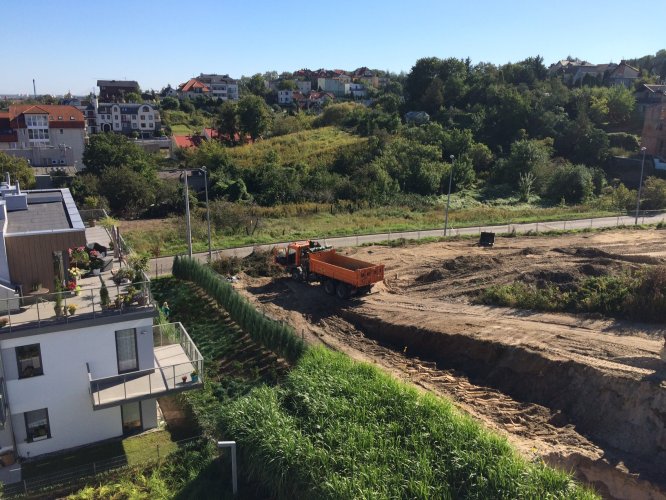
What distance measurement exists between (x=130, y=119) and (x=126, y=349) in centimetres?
8809

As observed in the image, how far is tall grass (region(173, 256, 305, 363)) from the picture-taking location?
1909 cm

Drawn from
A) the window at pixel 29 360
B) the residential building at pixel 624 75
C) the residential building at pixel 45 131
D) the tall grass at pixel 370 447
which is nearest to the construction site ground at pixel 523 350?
the tall grass at pixel 370 447

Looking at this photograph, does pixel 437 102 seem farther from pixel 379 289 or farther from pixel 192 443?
pixel 192 443

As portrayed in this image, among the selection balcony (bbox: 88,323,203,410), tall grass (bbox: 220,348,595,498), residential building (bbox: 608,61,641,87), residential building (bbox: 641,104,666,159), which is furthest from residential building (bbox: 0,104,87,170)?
residential building (bbox: 608,61,641,87)

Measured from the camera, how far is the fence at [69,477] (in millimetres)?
13500

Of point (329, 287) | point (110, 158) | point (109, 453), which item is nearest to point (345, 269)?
point (329, 287)

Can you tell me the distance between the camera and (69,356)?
14609 mm

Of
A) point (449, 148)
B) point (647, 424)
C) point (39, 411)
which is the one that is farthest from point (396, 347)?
point (449, 148)

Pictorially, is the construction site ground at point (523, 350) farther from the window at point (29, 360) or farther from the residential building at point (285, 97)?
the residential building at point (285, 97)

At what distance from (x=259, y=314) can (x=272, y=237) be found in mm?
18117

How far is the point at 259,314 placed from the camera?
21.0 metres

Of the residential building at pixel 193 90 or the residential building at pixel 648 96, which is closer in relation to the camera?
the residential building at pixel 648 96

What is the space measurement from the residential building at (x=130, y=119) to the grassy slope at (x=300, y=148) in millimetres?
34973

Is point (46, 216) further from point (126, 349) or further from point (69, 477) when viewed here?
point (69, 477)
